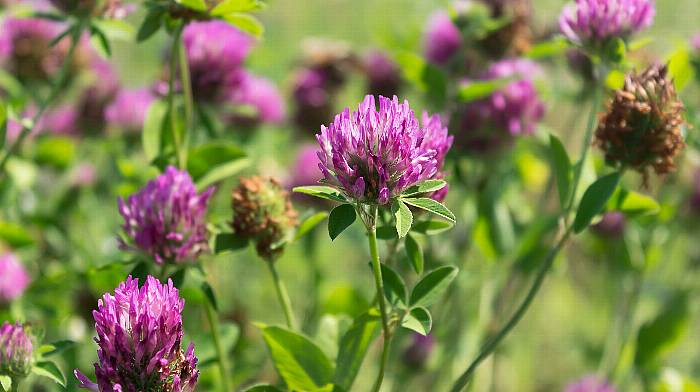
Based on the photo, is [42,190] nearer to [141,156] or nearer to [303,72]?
[141,156]

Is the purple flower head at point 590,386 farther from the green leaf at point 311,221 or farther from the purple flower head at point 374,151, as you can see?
A: the purple flower head at point 374,151

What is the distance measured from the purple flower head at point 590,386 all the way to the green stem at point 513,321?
829mm

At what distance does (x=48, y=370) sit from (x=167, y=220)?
244 millimetres

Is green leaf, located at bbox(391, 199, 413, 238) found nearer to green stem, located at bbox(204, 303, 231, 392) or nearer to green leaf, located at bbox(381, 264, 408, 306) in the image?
green leaf, located at bbox(381, 264, 408, 306)

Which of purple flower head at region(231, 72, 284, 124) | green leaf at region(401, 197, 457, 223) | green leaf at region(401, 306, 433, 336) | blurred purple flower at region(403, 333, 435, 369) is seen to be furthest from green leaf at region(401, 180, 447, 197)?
purple flower head at region(231, 72, 284, 124)

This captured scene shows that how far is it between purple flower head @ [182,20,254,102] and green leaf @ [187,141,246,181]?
13.7 inches

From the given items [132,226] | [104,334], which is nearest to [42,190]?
[132,226]

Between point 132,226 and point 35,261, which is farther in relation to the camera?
point 35,261

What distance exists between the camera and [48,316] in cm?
176

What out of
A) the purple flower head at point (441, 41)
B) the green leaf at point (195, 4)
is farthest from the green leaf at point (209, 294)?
the purple flower head at point (441, 41)

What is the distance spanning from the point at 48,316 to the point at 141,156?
78 cm

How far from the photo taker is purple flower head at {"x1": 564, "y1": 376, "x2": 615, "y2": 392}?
76.4 inches

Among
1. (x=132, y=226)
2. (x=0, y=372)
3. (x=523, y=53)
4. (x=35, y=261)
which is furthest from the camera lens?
(x=35, y=261)

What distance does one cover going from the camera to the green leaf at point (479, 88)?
1.59m
